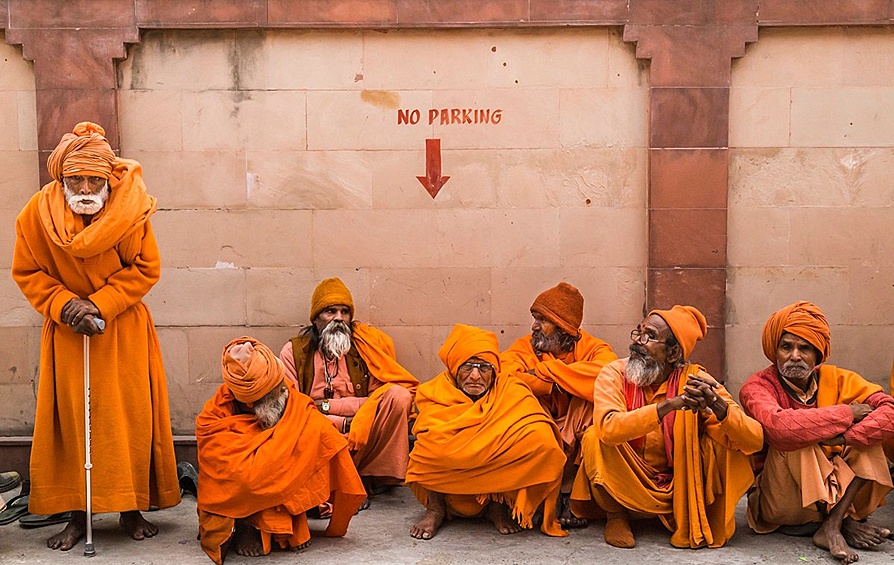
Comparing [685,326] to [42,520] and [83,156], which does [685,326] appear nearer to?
[83,156]

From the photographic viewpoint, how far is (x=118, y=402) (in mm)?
5352

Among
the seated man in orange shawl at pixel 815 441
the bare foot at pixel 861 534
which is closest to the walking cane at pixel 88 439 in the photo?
the seated man in orange shawl at pixel 815 441

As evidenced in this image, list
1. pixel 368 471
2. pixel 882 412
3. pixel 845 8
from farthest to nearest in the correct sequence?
pixel 845 8 → pixel 368 471 → pixel 882 412

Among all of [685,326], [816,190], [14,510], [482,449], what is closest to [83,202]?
[14,510]

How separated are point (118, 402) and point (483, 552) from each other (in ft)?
7.19

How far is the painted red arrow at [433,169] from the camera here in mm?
6953

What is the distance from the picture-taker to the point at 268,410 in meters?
5.28

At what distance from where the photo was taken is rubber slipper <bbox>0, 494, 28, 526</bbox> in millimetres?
5812

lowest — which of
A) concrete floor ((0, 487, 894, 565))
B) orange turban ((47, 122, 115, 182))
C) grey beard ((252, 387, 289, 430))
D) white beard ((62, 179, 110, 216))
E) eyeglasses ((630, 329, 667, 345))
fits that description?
concrete floor ((0, 487, 894, 565))

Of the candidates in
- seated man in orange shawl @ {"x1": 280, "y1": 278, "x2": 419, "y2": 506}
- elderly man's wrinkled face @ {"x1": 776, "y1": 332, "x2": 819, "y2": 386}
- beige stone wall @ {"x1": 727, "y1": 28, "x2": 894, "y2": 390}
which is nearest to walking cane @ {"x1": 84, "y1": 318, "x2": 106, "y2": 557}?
seated man in orange shawl @ {"x1": 280, "y1": 278, "x2": 419, "y2": 506}

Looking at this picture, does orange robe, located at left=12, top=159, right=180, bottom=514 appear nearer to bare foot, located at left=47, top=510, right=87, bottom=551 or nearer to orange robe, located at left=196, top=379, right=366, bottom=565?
bare foot, located at left=47, top=510, right=87, bottom=551

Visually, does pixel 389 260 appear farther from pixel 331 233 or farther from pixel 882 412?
pixel 882 412

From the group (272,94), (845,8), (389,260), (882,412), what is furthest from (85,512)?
(845,8)

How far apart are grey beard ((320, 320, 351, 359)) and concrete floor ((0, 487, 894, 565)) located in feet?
4.09
